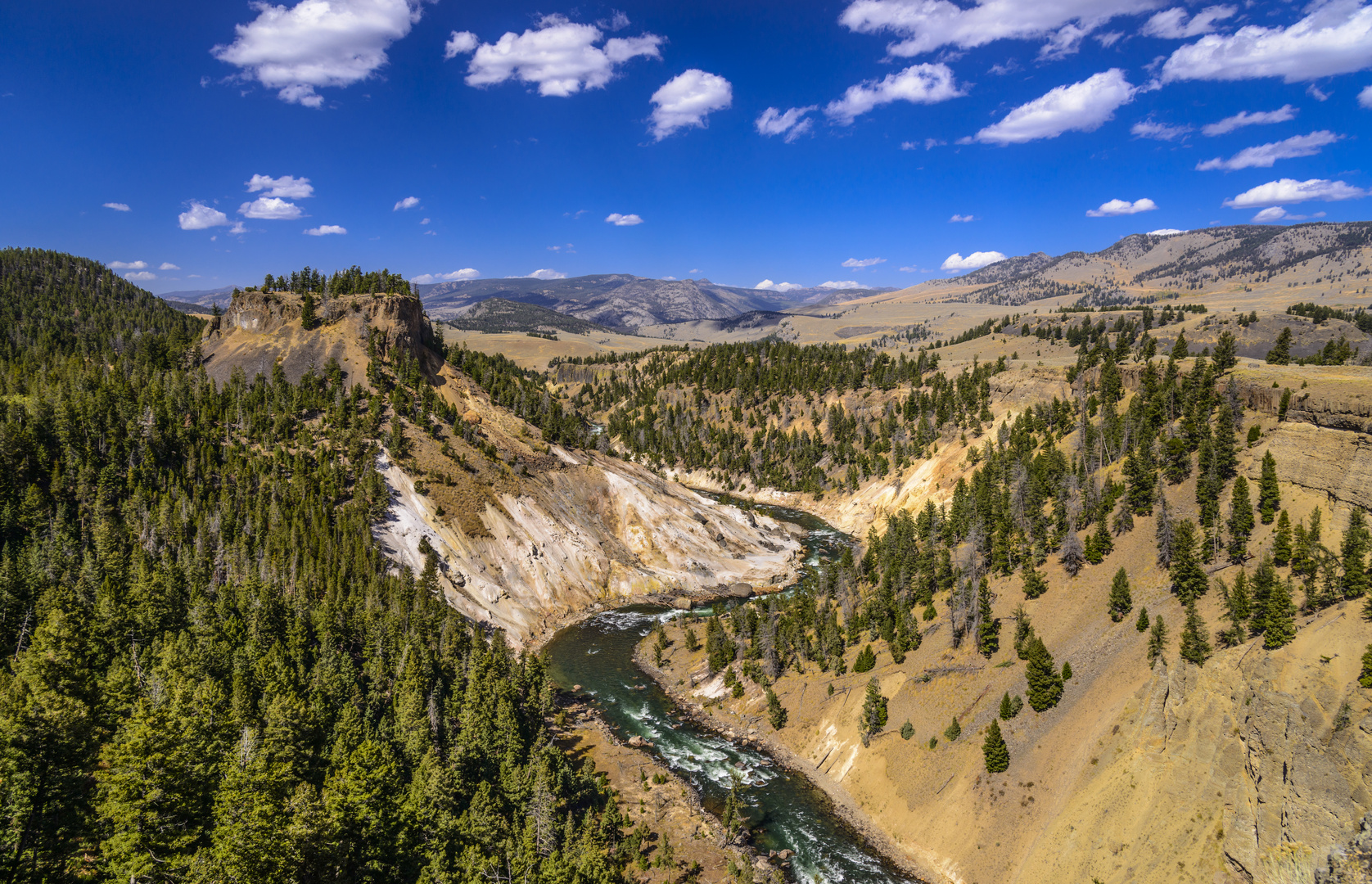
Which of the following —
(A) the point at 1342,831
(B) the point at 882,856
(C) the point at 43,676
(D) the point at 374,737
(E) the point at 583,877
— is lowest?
(B) the point at 882,856

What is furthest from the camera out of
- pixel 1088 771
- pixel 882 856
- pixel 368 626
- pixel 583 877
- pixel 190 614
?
pixel 368 626

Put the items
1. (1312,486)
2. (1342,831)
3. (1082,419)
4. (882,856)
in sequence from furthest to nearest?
1. (1082,419)
2. (1312,486)
3. (882,856)
4. (1342,831)

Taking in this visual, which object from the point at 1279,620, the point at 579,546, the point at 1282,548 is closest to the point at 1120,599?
the point at 1282,548

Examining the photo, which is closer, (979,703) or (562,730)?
(979,703)

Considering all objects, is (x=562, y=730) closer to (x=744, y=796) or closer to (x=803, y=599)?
(x=744, y=796)

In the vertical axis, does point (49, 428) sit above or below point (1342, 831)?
above

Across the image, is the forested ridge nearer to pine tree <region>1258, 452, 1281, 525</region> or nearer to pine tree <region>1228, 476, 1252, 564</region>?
pine tree <region>1228, 476, 1252, 564</region>

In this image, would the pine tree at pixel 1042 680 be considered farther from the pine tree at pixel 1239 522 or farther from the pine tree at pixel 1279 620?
the pine tree at pixel 1239 522

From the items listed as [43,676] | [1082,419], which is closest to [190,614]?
[43,676]

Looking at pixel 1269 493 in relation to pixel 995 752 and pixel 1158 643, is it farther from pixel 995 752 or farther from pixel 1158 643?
pixel 995 752
